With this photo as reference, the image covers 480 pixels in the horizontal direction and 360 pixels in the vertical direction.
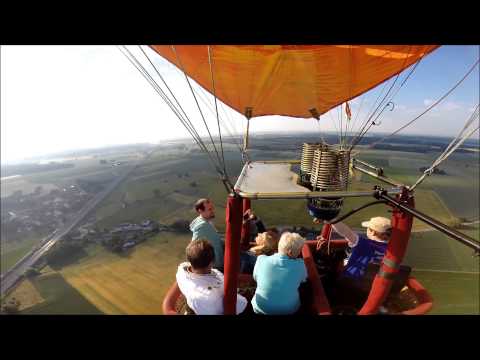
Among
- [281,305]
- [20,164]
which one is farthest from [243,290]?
[20,164]

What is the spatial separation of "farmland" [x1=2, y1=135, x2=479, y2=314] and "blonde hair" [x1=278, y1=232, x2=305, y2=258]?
2.26 feet

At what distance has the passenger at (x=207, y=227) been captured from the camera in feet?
10.2

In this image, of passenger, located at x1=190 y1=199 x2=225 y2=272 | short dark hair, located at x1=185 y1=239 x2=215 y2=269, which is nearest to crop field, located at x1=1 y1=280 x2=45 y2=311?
passenger, located at x1=190 y1=199 x2=225 y2=272

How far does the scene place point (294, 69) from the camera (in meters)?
Answer: 5.52

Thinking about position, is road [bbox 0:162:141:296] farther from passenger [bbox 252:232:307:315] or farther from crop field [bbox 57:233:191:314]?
passenger [bbox 252:232:307:315]

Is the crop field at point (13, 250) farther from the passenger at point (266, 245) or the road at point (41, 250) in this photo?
the passenger at point (266, 245)

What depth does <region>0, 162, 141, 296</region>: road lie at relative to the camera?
37.8 m

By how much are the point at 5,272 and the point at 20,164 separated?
6650 centimetres

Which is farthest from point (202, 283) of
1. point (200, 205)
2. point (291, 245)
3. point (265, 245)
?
point (200, 205)

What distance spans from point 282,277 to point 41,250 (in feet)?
189

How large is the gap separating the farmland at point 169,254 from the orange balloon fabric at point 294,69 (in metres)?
1.83

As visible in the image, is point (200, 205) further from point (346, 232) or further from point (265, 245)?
point (346, 232)

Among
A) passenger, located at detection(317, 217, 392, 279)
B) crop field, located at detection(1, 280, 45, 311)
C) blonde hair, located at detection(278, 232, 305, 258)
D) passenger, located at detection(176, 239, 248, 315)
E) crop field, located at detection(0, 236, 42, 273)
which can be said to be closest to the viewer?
passenger, located at detection(176, 239, 248, 315)

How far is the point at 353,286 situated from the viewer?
287 cm
